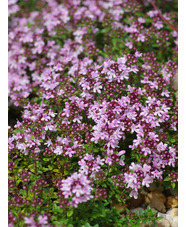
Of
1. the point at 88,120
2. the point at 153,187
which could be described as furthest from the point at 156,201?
the point at 88,120

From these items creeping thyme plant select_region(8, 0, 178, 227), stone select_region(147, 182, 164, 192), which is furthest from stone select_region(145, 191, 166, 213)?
creeping thyme plant select_region(8, 0, 178, 227)

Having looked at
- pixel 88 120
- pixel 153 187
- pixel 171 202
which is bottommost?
pixel 171 202

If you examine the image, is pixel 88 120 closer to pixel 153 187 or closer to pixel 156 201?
pixel 153 187

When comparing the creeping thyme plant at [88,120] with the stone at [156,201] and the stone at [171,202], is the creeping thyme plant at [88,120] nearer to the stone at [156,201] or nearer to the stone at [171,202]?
the stone at [156,201]

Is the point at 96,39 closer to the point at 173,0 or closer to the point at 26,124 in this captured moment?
the point at 173,0
